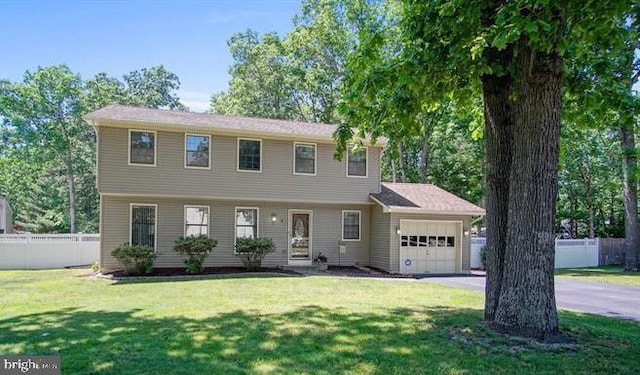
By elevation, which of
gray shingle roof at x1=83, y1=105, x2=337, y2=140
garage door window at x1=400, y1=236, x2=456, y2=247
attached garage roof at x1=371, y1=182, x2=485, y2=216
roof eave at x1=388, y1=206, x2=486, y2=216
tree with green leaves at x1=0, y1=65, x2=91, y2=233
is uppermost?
tree with green leaves at x1=0, y1=65, x2=91, y2=233

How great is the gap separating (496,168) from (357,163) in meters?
11.1

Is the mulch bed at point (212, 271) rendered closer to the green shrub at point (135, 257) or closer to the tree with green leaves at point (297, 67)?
the green shrub at point (135, 257)

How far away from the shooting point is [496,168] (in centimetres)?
688

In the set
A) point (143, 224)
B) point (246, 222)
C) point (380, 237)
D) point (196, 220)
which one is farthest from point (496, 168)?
point (143, 224)

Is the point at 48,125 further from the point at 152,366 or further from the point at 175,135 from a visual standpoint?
the point at 152,366

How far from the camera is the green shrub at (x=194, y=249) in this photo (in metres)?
15.1

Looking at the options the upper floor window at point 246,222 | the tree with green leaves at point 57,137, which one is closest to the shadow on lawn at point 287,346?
the upper floor window at point 246,222

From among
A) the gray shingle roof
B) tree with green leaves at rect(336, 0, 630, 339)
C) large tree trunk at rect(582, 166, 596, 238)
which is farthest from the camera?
large tree trunk at rect(582, 166, 596, 238)

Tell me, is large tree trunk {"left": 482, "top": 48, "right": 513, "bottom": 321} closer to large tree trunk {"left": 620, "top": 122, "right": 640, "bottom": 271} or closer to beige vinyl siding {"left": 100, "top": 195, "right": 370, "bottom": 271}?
beige vinyl siding {"left": 100, "top": 195, "right": 370, "bottom": 271}

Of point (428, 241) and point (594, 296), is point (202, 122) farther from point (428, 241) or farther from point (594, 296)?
point (594, 296)

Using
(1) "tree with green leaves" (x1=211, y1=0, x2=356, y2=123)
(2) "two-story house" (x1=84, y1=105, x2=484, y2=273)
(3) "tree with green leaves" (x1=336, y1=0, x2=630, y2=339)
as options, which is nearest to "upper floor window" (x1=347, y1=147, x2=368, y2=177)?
(2) "two-story house" (x1=84, y1=105, x2=484, y2=273)

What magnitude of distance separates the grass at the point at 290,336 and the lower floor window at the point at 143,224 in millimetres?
5413

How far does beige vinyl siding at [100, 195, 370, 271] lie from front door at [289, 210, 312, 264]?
0.69ft

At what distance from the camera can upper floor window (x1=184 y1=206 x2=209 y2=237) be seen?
53.8ft
